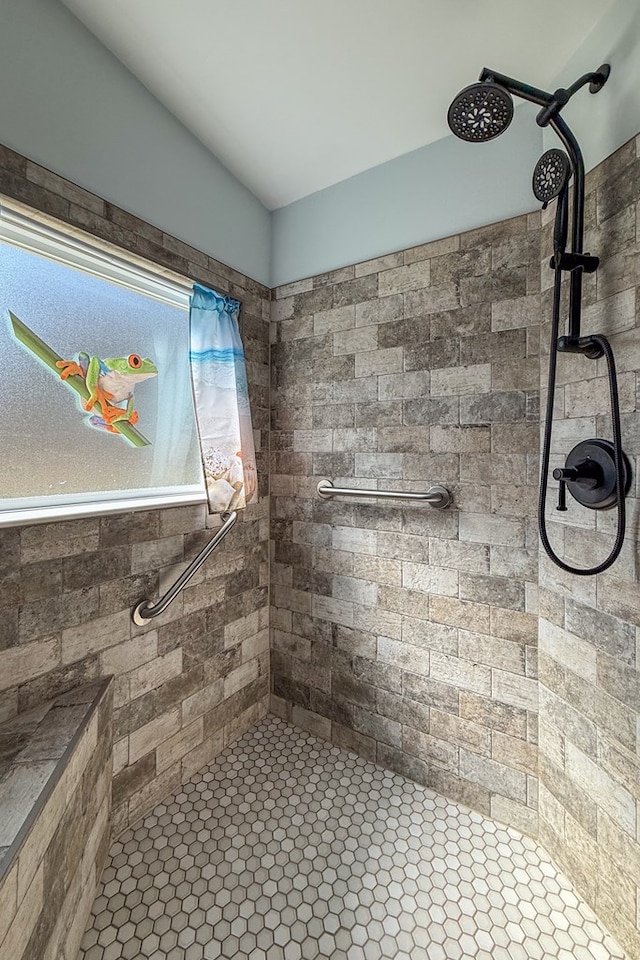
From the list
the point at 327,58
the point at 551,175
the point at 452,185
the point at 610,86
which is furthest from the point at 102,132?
the point at 610,86

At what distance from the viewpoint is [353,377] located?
1.63 metres

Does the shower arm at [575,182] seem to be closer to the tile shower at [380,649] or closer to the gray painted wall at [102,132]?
the tile shower at [380,649]

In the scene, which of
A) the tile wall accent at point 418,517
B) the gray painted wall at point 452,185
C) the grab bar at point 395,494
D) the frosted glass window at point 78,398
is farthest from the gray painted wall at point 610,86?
the frosted glass window at point 78,398

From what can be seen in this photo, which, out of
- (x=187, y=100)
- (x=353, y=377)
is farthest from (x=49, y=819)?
(x=187, y=100)

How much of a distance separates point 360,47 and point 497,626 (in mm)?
1857

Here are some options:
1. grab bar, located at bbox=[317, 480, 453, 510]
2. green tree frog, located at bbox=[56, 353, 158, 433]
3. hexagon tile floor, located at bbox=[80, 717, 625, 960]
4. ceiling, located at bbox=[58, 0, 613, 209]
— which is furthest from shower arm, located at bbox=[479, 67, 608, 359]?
hexagon tile floor, located at bbox=[80, 717, 625, 960]

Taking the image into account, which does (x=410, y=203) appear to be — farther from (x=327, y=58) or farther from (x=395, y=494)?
(x=395, y=494)

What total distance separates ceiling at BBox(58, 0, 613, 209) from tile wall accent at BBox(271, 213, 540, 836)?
42cm

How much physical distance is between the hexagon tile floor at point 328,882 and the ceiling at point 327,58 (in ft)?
7.92

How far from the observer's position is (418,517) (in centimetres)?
150

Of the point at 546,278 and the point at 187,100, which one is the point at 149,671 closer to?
the point at 546,278

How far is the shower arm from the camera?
3.33 feet

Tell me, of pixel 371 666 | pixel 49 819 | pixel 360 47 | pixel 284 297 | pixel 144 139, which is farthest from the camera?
pixel 284 297

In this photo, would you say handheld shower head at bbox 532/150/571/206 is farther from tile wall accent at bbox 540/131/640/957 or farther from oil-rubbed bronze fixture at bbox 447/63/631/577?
tile wall accent at bbox 540/131/640/957
